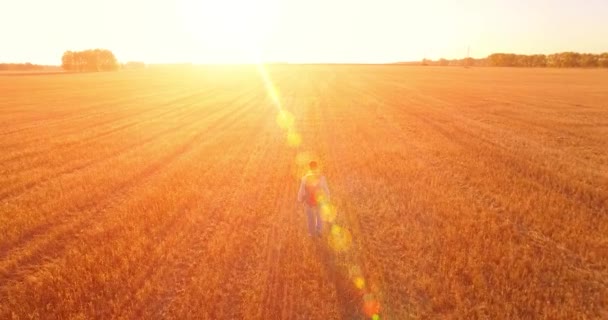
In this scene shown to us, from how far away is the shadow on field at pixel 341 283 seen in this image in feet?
15.4

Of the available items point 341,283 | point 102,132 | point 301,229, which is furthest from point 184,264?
point 102,132

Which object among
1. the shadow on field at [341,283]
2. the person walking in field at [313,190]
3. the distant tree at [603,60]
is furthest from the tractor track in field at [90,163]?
the distant tree at [603,60]

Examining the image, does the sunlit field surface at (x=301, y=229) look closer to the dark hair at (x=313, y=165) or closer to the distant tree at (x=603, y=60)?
the dark hair at (x=313, y=165)

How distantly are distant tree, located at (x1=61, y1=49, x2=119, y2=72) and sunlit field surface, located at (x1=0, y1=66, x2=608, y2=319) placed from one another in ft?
504

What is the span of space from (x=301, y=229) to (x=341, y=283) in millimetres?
1892

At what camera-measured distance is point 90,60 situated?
469 feet

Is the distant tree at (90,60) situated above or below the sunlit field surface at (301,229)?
above

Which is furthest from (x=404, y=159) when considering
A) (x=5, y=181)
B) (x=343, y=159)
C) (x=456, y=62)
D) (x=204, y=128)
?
(x=456, y=62)

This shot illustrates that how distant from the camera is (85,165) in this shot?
1166 centimetres

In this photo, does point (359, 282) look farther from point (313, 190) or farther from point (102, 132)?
point (102, 132)

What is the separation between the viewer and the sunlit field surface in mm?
4895

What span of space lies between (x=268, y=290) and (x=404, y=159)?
820 centimetres

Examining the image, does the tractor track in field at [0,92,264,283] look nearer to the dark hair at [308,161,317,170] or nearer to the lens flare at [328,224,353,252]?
the dark hair at [308,161,317,170]

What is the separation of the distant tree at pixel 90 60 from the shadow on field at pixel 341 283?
545ft
